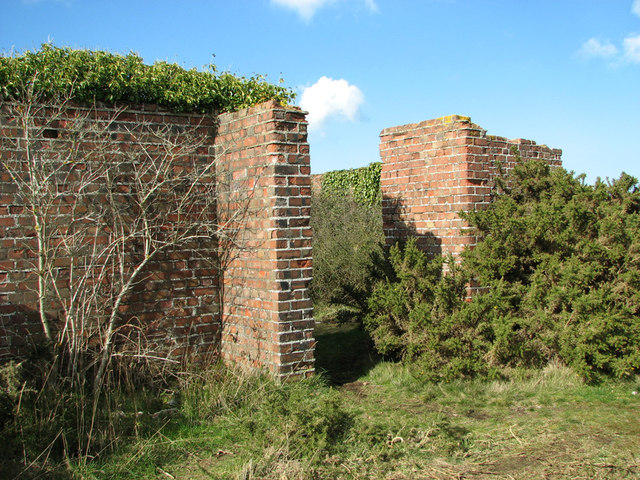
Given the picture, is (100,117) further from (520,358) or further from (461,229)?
(520,358)

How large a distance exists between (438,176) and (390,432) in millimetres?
3429

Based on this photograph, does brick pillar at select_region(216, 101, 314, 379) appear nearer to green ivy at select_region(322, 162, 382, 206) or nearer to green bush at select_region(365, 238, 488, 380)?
green bush at select_region(365, 238, 488, 380)

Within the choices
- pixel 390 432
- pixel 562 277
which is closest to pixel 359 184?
pixel 562 277

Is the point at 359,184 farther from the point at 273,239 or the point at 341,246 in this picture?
the point at 273,239

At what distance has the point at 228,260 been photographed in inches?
230

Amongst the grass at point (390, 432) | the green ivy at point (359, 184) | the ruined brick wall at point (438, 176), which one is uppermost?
the green ivy at point (359, 184)

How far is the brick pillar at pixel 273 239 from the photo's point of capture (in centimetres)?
520

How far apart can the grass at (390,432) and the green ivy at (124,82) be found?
2653 millimetres

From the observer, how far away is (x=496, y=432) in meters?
4.52

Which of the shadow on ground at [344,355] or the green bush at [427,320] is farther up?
the green bush at [427,320]

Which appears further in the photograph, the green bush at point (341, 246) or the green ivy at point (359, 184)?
the green ivy at point (359, 184)

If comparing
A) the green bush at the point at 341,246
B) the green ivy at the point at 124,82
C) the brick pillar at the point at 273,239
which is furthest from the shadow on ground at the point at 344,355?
the green ivy at the point at 124,82

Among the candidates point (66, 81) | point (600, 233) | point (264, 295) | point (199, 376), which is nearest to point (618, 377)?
point (600, 233)

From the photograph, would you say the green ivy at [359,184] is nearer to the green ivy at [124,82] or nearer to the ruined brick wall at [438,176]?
the ruined brick wall at [438,176]
